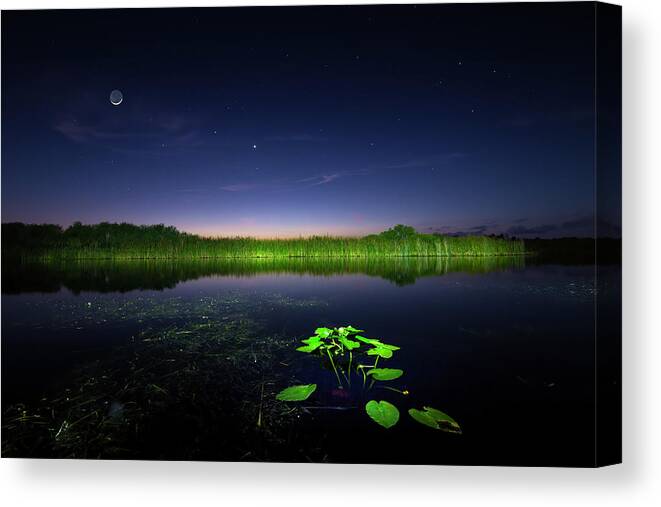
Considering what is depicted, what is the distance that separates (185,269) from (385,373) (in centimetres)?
231

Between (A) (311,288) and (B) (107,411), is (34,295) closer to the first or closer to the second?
(B) (107,411)

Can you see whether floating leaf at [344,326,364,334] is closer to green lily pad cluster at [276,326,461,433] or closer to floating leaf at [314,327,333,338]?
green lily pad cluster at [276,326,461,433]

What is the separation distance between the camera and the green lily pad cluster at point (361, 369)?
1740mm

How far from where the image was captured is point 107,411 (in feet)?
6.07

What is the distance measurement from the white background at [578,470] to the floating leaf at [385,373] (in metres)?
0.46

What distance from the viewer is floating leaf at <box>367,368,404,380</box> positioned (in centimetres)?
196

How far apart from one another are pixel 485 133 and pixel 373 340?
1.70 metres

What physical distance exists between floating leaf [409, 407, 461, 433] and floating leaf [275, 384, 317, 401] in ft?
1.87

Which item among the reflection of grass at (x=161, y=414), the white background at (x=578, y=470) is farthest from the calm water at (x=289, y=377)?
the white background at (x=578, y=470)

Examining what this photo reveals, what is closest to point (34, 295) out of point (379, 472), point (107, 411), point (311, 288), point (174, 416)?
point (107, 411)


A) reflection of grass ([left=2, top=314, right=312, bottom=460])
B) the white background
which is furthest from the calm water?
the white background

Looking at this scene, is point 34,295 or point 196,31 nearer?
point 196,31

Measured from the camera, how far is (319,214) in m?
2.67

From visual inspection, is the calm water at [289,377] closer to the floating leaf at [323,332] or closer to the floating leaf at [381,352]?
the floating leaf at [381,352]
